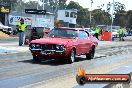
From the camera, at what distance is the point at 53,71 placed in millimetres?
14414

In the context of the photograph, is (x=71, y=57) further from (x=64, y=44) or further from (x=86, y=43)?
(x=86, y=43)

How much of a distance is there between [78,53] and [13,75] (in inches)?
254

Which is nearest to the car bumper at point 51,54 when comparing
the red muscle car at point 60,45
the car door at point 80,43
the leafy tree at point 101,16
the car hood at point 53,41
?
the red muscle car at point 60,45

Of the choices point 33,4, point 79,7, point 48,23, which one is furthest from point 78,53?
point 33,4

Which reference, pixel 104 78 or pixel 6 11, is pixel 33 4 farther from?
pixel 104 78

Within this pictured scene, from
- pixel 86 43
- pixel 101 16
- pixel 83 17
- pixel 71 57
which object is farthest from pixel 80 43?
pixel 83 17

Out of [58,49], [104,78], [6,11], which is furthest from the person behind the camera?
[6,11]

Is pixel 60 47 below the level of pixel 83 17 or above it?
above

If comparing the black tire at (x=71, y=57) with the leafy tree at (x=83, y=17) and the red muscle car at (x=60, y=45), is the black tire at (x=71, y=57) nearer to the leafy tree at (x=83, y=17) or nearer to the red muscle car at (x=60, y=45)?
the red muscle car at (x=60, y=45)

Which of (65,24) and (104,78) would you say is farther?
(65,24)

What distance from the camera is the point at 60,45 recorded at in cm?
1694

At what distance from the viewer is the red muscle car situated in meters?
17.0

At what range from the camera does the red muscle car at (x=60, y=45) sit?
Result: 670 inches

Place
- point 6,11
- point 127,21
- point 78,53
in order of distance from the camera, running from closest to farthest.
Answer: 1. point 78,53
2. point 6,11
3. point 127,21
